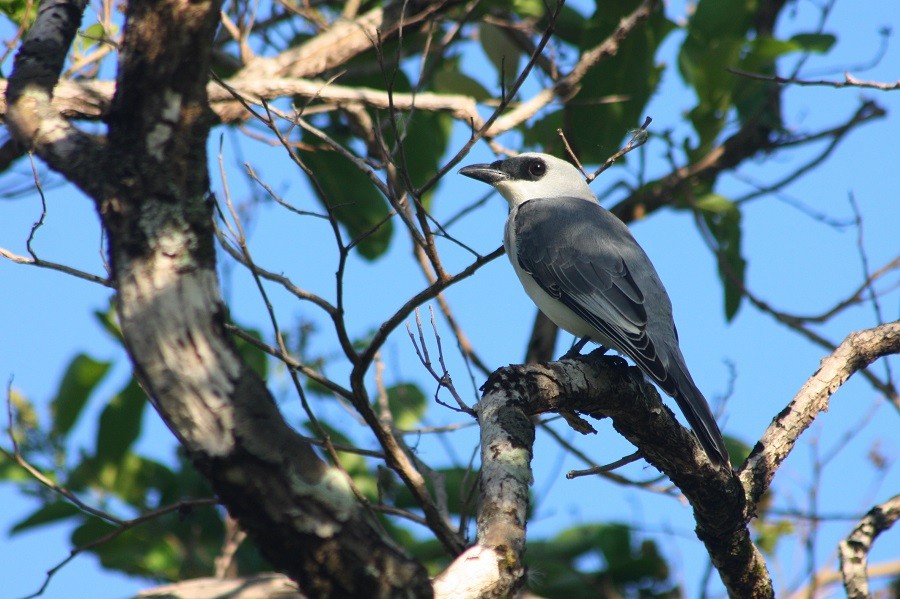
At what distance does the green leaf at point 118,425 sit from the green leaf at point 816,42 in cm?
486

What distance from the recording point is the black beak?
593 cm

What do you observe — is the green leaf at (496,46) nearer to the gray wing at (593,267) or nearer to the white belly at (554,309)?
the gray wing at (593,267)

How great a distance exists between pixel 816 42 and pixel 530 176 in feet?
7.13

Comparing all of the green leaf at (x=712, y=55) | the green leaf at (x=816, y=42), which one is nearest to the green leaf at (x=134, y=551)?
the green leaf at (x=712, y=55)

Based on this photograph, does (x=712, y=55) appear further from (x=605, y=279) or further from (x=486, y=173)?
(x=605, y=279)

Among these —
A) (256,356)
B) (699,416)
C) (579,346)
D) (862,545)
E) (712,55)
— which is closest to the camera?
(862,545)

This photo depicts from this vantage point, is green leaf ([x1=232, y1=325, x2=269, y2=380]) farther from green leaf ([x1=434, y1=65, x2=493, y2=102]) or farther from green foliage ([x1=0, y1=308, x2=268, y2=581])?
green leaf ([x1=434, y1=65, x2=493, y2=102])

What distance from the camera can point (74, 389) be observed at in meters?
5.78

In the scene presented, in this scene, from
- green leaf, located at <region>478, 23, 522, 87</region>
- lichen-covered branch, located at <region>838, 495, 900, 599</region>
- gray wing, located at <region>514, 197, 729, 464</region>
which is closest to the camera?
lichen-covered branch, located at <region>838, 495, 900, 599</region>

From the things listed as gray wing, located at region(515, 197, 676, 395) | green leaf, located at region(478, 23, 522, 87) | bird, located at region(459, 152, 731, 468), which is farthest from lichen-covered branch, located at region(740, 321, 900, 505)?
green leaf, located at region(478, 23, 522, 87)

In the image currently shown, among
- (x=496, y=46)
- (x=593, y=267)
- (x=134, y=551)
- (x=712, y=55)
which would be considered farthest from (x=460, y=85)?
(x=134, y=551)

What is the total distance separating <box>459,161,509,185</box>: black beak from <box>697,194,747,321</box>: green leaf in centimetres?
153

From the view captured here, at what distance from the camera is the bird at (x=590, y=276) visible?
424cm

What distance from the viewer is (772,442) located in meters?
3.74
